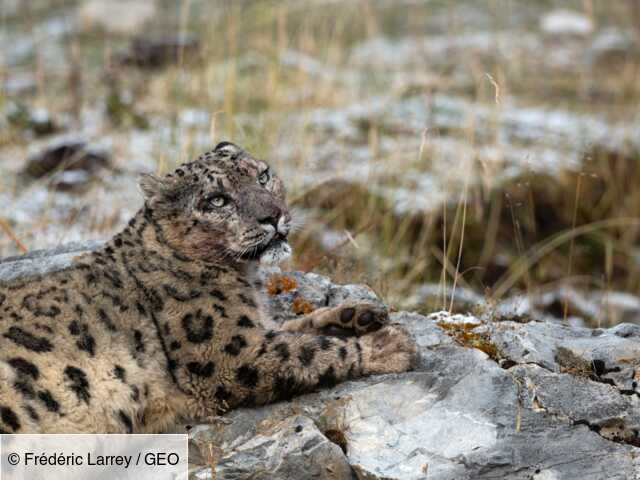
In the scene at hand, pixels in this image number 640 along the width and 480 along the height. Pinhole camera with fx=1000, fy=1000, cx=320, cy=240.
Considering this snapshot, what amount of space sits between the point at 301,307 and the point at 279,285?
35 cm

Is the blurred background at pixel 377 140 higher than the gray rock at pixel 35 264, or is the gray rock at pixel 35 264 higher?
the gray rock at pixel 35 264

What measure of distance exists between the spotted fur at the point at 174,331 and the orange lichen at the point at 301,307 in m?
0.49

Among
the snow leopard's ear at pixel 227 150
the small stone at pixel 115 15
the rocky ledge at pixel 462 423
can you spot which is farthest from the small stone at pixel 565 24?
the rocky ledge at pixel 462 423

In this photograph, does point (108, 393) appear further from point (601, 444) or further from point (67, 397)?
point (601, 444)

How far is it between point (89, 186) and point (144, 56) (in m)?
5.45

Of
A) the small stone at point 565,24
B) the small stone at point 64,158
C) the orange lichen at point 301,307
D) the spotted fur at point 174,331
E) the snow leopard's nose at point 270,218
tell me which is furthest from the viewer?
the small stone at point 565,24

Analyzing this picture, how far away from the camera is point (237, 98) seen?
13.8 m

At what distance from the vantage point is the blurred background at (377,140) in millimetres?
10141

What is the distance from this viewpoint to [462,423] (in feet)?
17.6

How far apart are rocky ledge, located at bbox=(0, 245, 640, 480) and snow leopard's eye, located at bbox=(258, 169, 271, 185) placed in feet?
5.19

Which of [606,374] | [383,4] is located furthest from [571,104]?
[606,374]

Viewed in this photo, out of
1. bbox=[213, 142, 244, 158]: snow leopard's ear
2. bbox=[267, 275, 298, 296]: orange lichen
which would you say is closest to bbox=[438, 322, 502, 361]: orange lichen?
bbox=[267, 275, 298, 296]: orange lichen

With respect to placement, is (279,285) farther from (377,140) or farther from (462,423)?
(377,140)

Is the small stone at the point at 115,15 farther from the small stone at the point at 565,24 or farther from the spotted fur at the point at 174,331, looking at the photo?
the spotted fur at the point at 174,331
